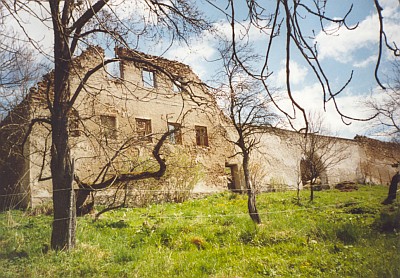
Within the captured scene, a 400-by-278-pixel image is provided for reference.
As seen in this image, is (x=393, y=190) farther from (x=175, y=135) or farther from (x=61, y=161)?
(x=61, y=161)

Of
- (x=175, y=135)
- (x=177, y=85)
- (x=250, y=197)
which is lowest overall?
(x=250, y=197)

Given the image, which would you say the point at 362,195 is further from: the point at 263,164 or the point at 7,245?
the point at 7,245

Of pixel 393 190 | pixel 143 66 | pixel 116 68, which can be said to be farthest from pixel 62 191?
pixel 393 190

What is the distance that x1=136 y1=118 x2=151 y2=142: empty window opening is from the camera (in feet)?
10.3

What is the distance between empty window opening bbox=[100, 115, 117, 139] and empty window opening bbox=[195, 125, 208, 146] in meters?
1.01

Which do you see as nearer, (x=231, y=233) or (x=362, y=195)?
(x=231, y=233)

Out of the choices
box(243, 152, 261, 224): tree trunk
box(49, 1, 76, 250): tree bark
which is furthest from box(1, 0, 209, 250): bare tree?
box(243, 152, 261, 224): tree trunk

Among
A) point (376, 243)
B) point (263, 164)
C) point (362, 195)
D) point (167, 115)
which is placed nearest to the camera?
point (376, 243)

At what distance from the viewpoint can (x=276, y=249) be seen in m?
2.67

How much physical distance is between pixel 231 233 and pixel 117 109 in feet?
5.79

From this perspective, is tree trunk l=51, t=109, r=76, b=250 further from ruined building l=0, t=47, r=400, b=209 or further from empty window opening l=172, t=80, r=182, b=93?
empty window opening l=172, t=80, r=182, b=93

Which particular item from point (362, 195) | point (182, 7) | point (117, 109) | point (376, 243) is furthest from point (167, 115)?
point (362, 195)

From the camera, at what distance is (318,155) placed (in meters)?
5.06

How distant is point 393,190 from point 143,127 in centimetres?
278
